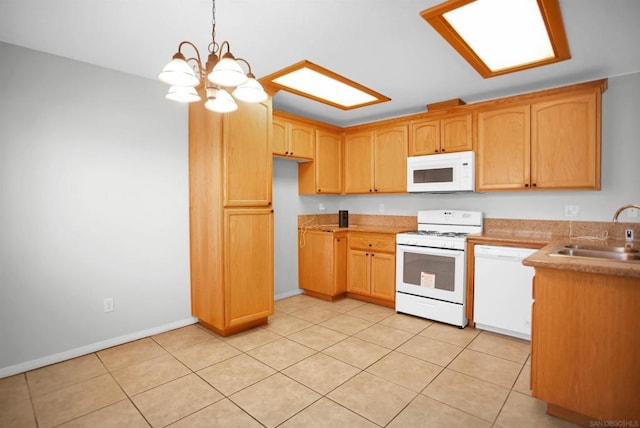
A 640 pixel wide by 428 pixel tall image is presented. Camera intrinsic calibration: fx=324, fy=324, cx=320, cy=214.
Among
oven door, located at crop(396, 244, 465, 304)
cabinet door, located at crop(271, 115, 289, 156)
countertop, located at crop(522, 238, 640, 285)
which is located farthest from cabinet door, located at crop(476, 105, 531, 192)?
cabinet door, located at crop(271, 115, 289, 156)

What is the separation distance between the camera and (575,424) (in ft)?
6.21

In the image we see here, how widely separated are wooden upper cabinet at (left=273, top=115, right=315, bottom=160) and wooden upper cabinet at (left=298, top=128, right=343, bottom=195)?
14cm

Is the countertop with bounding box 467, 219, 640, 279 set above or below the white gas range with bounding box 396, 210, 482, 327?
above

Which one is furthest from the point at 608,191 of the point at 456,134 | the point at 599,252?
the point at 456,134

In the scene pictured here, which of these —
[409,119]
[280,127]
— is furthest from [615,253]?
[280,127]

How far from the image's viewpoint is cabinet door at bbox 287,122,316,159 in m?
4.08

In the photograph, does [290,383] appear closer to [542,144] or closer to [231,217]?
[231,217]

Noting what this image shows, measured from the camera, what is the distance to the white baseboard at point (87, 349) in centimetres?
244

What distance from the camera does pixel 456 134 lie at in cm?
366

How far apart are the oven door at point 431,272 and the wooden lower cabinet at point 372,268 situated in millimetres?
148

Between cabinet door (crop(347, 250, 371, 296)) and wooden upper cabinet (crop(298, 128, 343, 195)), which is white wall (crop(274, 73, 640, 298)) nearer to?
cabinet door (crop(347, 250, 371, 296))

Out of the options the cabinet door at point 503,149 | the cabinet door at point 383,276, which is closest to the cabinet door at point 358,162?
the cabinet door at point 383,276

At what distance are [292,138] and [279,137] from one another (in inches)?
8.5

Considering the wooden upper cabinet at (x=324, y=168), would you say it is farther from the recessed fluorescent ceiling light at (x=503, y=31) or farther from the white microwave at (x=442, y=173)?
the recessed fluorescent ceiling light at (x=503, y=31)
